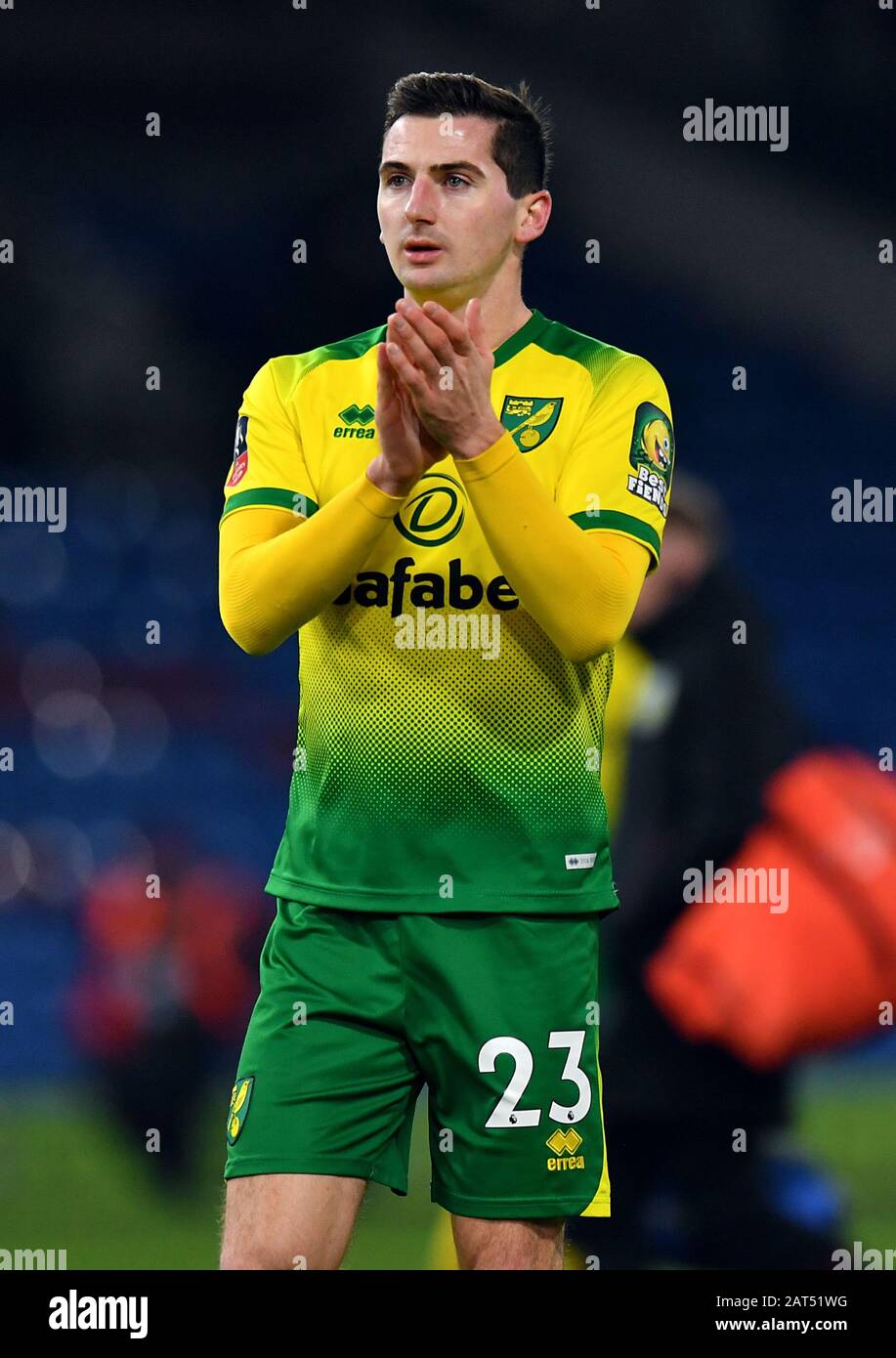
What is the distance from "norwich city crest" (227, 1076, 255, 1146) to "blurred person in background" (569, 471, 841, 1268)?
139cm

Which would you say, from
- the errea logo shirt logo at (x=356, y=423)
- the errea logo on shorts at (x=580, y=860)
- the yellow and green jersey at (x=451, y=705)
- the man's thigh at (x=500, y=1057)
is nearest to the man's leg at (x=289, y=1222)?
the man's thigh at (x=500, y=1057)

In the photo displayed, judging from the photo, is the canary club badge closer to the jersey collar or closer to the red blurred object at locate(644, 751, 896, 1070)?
the jersey collar

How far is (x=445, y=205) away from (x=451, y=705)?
752 mm

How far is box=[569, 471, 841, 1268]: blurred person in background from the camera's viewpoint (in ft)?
12.9

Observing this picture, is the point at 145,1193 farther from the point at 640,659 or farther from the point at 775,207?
the point at 775,207

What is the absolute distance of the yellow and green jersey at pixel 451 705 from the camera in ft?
8.86

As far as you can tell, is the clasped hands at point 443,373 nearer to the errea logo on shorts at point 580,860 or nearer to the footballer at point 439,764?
the footballer at point 439,764

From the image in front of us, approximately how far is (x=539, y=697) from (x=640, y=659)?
1.26 metres

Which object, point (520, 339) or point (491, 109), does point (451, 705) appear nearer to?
point (520, 339)

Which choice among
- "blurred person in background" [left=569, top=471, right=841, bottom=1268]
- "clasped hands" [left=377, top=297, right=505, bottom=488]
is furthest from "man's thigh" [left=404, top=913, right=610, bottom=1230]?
"blurred person in background" [left=569, top=471, right=841, bottom=1268]

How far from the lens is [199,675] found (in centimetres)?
403

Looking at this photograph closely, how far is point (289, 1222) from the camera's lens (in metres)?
2.59

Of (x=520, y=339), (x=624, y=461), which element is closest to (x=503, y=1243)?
(x=624, y=461)
